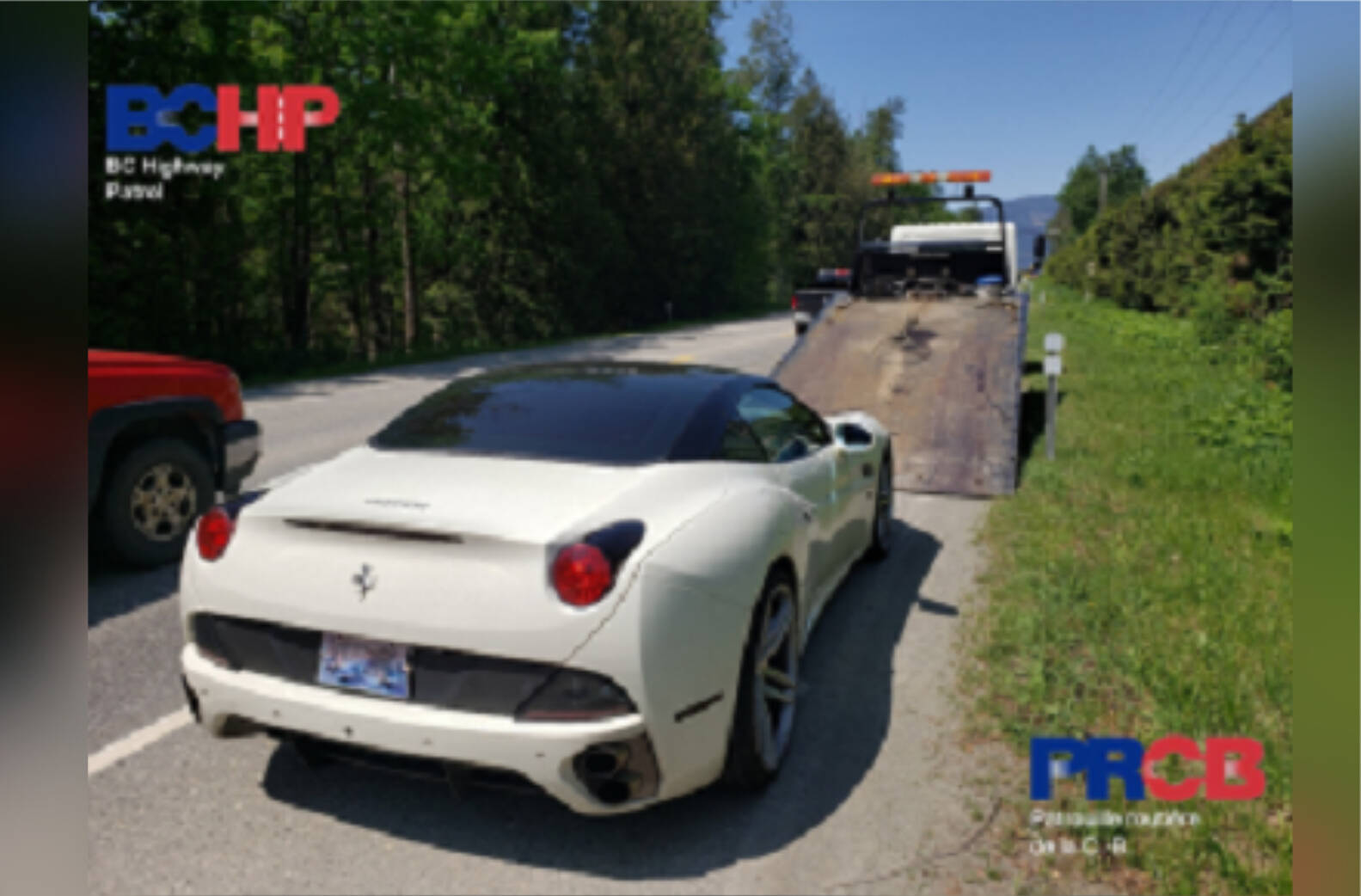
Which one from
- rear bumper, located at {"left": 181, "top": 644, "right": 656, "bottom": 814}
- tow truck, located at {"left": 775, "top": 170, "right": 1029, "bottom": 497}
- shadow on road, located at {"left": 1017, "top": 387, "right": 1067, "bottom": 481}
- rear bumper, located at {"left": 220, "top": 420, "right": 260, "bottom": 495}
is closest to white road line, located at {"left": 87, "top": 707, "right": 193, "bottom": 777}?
rear bumper, located at {"left": 181, "top": 644, "right": 656, "bottom": 814}

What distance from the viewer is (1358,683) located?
2443 millimetres

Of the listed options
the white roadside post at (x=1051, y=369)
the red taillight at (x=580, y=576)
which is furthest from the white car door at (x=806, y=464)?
the white roadside post at (x=1051, y=369)

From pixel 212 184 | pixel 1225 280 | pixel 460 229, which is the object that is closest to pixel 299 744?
pixel 212 184

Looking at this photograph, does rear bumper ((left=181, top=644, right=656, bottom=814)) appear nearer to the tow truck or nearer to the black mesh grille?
the black mesh grille

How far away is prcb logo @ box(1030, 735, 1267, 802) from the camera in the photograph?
128 inches

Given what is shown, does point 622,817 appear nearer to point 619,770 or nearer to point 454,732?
point 619,770

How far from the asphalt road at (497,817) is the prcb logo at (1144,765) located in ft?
0.99

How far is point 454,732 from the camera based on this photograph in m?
2.60

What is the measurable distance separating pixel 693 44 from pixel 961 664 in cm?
4334

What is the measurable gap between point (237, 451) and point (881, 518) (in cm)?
415

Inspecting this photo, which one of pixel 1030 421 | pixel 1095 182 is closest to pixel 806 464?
pixel 1030 421

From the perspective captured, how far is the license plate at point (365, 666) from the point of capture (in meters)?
2.70

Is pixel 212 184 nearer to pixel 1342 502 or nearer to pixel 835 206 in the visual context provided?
pixel 1342 502

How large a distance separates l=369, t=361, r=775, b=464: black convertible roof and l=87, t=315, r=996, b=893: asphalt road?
1.23m
